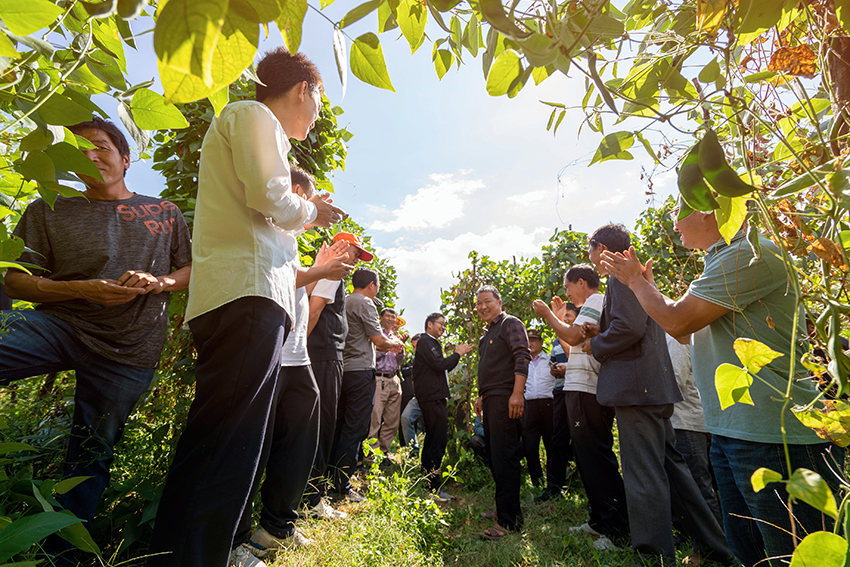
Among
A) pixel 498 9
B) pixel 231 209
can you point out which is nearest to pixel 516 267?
pixel 231 209

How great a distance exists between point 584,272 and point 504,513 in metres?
2.18

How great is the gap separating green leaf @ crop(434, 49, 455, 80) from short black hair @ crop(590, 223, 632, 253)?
2687mm

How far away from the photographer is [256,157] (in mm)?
1428

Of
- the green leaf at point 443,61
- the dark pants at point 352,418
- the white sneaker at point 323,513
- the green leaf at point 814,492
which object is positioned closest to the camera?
the green leaf at point 814,492

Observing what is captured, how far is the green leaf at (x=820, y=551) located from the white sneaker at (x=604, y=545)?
120 inches

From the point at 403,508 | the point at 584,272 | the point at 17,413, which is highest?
the point at 584,272

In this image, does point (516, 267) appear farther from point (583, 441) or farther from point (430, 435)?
point (583, 441)

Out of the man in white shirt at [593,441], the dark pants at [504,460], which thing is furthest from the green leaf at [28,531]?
the dark pants at [504,460]

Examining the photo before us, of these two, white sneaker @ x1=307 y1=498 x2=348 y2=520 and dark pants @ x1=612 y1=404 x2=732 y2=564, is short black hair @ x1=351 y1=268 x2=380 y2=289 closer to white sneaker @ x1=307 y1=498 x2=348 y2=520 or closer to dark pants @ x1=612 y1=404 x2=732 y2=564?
white sneaker @ x1=307 y1=498 x2=348 y2=520

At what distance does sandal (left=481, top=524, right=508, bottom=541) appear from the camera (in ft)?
10.8

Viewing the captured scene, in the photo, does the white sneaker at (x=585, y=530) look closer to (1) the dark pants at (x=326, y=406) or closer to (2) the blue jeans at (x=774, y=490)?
(2) the blue jeans at (x=774, y=490)

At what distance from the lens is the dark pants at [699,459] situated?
3.10 m

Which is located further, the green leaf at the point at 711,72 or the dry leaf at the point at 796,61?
the dry leaf at the point at 796,61

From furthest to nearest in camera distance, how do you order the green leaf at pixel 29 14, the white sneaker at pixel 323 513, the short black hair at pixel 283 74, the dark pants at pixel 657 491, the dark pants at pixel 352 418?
1. the dark pants at pixel 352 418
2. the white sneaker at pixel 323 513
3. the dark pants at pixel 657 491
4. the short black hair at pixel 283 74
5. the green leaf at pixel 29 14
